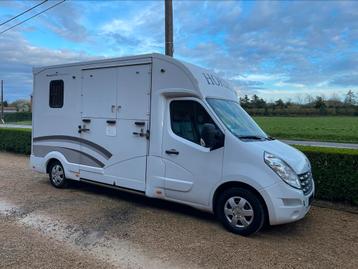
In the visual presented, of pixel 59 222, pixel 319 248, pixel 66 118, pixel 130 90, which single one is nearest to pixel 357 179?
pixel 319 248

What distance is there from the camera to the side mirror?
5582 millimetres

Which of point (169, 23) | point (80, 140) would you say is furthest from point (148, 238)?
point (169, 23)

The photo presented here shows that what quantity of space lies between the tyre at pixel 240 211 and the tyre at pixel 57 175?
4.10m

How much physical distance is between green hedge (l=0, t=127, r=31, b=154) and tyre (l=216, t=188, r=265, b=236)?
10935mm

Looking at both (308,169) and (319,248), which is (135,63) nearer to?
(308,169)

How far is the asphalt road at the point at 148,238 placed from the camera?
4.52 metres

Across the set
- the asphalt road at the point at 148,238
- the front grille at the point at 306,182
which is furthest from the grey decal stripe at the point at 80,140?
the front grille at the point at 306,182

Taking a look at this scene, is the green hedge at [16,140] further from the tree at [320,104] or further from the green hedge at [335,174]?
the tree at [320,104]

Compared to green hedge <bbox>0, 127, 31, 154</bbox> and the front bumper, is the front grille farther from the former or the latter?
green hedge <bbox>0, 127, 31, 154</bbox>

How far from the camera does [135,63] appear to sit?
6.75 meters

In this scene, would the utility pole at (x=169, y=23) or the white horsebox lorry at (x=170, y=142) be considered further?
the utility pole at (x=169, y=23)

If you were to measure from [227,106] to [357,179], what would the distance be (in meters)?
2.89

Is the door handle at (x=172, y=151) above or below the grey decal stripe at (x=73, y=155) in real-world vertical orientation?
above

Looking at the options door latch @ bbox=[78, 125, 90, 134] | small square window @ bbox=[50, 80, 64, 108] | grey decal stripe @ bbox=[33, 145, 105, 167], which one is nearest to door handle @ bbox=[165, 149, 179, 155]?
grey decal stripe @ bbox=[33, 145, 105, 167]
